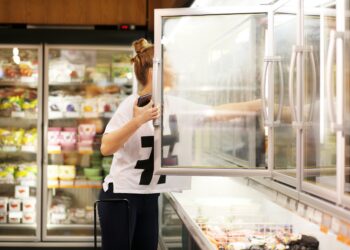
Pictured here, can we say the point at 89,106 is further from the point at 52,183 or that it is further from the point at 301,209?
the point at 301,209

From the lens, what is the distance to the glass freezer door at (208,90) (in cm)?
284

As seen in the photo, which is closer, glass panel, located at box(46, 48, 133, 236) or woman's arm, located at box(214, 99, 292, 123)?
woman's arm, located at box(214, 99, 292, 123)

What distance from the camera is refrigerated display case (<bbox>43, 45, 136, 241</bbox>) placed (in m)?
5.35

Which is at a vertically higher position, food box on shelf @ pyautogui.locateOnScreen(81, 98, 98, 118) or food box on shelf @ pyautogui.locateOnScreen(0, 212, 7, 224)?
food box on shelf @ pyautogui.locateOnScreen(81, 98, 98, 118)

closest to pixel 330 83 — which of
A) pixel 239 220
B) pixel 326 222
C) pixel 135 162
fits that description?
pixel 326 222

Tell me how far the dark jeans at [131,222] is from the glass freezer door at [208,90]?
406 millimetres

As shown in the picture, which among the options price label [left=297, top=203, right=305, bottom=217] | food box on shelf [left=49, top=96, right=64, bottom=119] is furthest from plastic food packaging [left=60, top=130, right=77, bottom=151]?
price label [left=297, top=203, right=305, bottom=217]

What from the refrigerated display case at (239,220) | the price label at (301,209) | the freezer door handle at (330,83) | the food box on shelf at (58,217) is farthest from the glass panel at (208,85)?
the food box on shelf at (58,217)

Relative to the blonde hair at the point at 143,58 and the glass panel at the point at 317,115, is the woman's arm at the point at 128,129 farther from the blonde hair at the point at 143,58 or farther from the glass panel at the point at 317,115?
the glass panel at the point at 317,115

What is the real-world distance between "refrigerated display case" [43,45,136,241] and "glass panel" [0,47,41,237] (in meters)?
0.17

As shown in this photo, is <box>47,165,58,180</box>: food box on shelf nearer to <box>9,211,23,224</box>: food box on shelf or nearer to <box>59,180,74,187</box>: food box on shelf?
<box>59,180,74,187</box>: food box on shelf

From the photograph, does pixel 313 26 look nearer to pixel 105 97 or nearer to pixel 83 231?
pixel 105 97

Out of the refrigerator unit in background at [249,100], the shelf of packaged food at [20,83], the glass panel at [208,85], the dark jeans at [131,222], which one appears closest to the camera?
the refrigerator unit in background at [249,100]

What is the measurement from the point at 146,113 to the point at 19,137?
2.96 meters
